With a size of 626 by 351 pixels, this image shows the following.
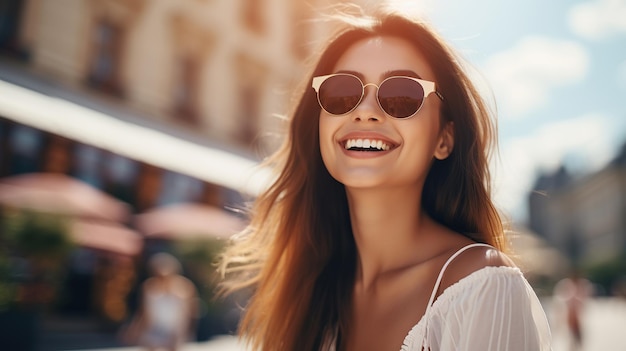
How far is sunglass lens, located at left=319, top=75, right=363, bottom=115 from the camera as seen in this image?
173cm

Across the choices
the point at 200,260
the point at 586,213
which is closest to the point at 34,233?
the point at 200,260

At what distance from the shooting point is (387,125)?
167cm

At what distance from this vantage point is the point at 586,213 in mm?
95375

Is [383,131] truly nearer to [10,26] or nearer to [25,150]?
[25,150]

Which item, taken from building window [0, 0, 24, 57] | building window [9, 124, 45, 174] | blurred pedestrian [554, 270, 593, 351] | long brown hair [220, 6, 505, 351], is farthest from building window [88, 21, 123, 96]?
long brown hair [220, 6, 505, 351]

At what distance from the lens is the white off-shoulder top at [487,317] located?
1.23m

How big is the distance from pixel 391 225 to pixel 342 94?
421mm

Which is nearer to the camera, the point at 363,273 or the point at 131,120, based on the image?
the point at 363,273

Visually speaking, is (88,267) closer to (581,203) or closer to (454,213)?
(454,213)

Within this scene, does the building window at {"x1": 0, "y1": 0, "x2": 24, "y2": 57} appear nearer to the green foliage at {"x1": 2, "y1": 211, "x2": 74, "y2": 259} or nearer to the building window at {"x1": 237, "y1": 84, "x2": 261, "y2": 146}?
the green foliage at {"x1": 2, "y1": 211, "x2": 74, "y2": 259}

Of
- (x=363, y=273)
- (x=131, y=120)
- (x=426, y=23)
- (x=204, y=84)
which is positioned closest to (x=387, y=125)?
(x=426, y=23)

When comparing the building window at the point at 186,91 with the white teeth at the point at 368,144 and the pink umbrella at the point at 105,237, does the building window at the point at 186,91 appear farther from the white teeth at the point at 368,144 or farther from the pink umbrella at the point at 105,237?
the white teeth at the point at 368,144

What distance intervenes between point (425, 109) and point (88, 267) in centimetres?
1155

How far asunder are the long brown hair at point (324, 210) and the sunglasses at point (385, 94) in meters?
0.12
